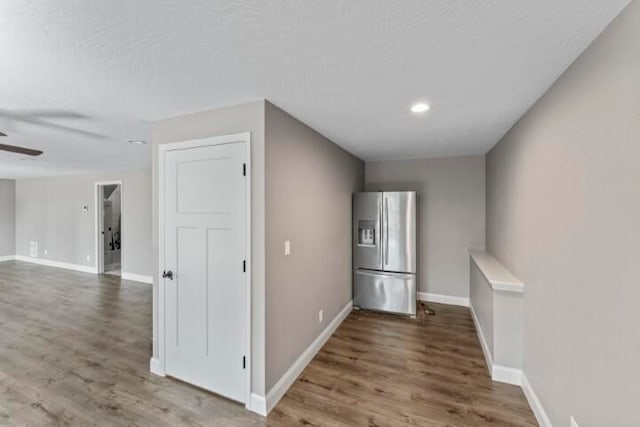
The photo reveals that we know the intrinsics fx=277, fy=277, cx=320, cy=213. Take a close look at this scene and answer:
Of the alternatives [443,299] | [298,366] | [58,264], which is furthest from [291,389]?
[58,264]

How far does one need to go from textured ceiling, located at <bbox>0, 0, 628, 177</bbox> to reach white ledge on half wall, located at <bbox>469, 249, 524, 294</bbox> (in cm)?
146

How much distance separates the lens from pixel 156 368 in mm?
2598

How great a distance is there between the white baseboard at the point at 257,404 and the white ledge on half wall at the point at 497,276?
2.14 metres

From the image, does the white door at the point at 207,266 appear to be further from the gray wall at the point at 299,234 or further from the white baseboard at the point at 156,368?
the gray wall at the point at 299,234

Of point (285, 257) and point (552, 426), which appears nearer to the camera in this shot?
point (552, 426)

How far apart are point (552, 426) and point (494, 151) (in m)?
2.96

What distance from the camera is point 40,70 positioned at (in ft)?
5.34

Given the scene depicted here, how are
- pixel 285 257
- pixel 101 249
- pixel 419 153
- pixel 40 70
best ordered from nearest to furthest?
pixel 40 70 < pixel 285 257 < pixel 419 153 < pixel 101 249

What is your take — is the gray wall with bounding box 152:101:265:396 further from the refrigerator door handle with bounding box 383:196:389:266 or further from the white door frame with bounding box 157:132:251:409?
the refrigerator door handle with bounding box 383:196:389:266

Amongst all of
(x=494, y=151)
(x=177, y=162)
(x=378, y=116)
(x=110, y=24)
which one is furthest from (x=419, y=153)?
(x=110, y=24)

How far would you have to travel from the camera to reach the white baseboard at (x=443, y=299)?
4.34 m

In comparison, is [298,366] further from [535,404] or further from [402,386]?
[535,404]

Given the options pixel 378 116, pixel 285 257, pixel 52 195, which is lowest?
pixel 285 257

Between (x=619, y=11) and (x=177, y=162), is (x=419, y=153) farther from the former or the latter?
(x=177, y=162)
